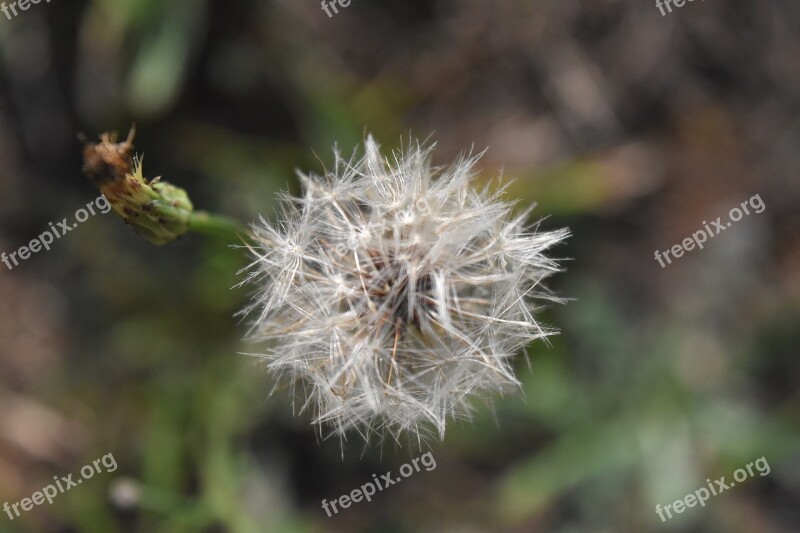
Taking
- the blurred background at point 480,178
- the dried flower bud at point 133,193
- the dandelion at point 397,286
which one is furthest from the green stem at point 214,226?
the blurred background at point 480,178

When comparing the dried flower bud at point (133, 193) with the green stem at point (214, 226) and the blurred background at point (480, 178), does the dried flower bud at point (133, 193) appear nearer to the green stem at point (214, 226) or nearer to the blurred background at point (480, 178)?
the green stem at point (214, 226)

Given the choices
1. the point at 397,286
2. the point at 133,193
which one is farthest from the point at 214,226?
the point at 397,286

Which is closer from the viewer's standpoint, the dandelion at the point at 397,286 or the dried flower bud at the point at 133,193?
the dried flower bud at the point at 133,193

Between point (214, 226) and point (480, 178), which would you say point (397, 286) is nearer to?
point (214, 226)

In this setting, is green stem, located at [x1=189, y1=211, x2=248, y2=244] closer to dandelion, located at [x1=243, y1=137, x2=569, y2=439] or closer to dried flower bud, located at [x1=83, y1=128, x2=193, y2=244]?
dried flower bud, located at [x1=83, y1=128, x2=193, y2=244]

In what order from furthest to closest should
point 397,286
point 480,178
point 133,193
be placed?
point 480,178 → point 397,286 → point 133,193

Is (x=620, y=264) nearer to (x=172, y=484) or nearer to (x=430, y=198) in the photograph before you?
(x=430, y=198)

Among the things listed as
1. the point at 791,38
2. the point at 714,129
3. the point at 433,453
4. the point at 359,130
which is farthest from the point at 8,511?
the point at 791,38
